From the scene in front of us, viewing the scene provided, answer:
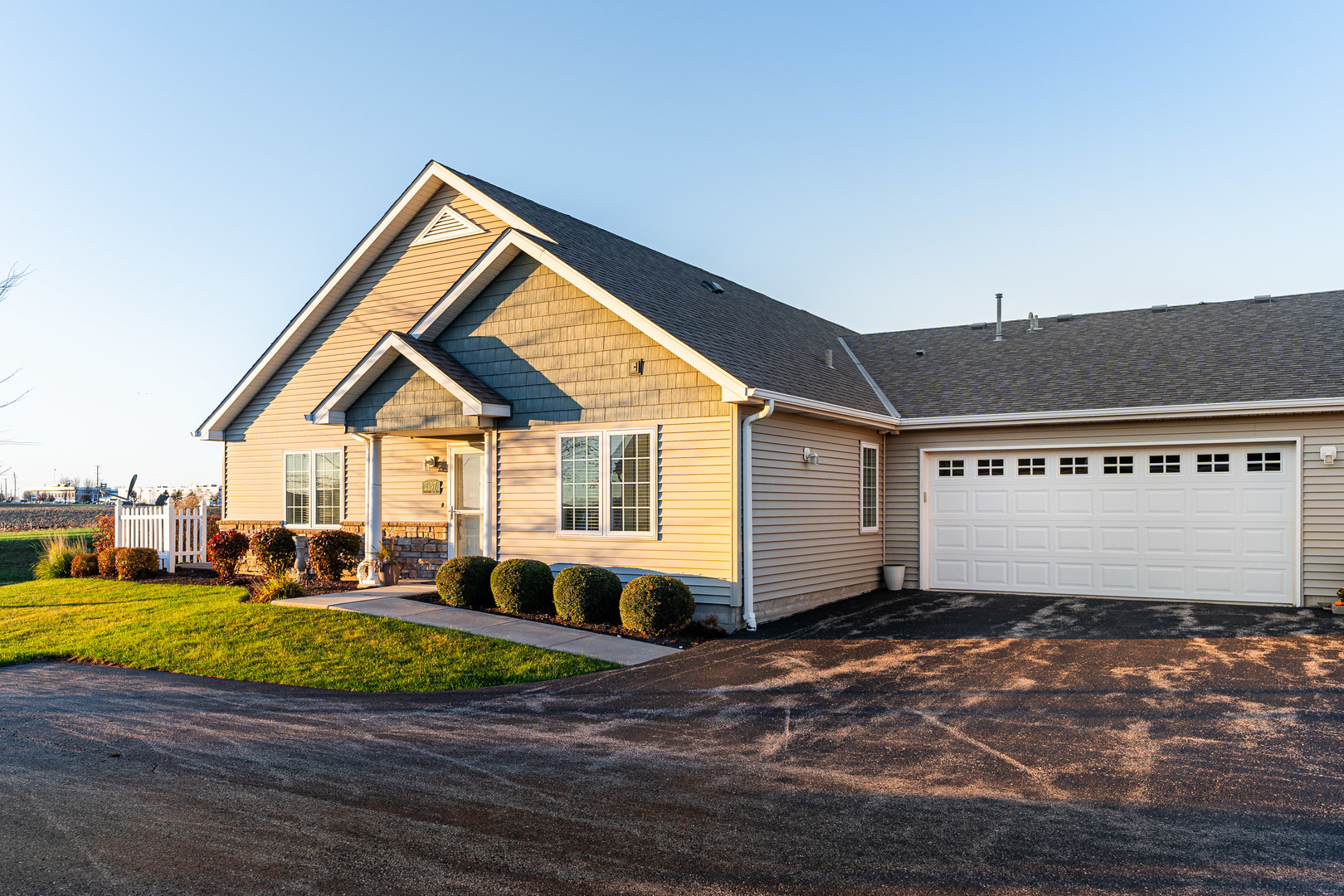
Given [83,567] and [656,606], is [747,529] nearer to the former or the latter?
[656,606]

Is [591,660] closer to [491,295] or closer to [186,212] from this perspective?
[491,295]

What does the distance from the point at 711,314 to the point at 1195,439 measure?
26.4 ft

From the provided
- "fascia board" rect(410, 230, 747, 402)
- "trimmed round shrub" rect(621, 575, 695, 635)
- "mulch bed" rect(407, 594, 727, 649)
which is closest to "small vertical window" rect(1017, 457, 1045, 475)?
"fascia board" rect(410, 230, 747, 402)

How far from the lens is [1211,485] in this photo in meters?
14.7

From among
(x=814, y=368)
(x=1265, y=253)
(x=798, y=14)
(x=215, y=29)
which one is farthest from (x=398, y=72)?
(x=1265, y=253)

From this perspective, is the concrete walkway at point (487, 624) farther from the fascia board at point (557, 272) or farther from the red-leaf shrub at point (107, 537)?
the red-leaf shrub at point (107, 537)

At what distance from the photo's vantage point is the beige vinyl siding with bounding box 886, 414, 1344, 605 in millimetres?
13820

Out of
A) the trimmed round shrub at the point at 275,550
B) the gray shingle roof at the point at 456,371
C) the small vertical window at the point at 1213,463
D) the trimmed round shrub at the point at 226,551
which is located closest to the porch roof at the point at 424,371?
the gray shingle roof at the point at 456,371

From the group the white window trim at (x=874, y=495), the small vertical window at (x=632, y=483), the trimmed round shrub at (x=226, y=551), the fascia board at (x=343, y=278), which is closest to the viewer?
the small vertical window at (x=632, y=483)

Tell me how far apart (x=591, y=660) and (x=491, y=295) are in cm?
702

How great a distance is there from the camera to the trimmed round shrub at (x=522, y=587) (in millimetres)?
12836

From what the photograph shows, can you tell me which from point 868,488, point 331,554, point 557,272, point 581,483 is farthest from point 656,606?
point 331,554

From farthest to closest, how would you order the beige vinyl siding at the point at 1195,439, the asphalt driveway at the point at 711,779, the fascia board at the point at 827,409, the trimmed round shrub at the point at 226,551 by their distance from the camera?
the trimmed round shrub at the point at 226,551 < the beige vinyl siding at the point at 1195,439 < the fascia board at the point at 827,409 < the asphalt driveway at the point at 711,779

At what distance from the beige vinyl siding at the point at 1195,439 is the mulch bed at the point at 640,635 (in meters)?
5.90
